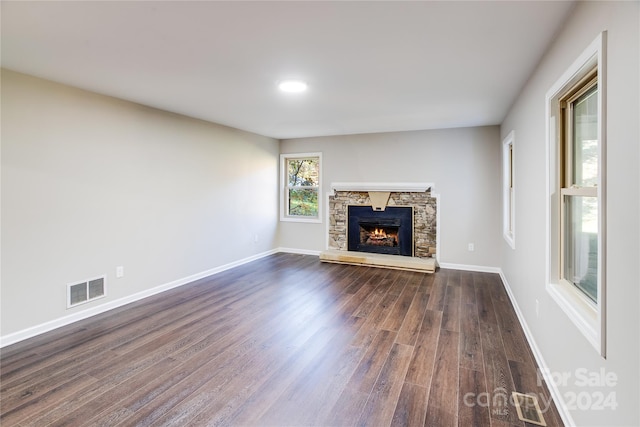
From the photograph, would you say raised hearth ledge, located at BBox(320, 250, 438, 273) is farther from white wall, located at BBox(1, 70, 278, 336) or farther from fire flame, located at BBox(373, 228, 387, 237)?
white wall, located at BBox(1, 70, 278, 336)

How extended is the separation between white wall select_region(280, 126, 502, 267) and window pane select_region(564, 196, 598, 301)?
3.14m

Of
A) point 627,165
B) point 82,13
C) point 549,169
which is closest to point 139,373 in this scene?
point 82,13

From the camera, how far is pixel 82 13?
187cm

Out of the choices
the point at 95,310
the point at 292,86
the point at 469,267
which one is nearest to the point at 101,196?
the point at 95,310

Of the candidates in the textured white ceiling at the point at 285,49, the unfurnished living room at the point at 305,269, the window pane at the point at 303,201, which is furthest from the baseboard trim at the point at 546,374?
the window pane at the point at 303,201

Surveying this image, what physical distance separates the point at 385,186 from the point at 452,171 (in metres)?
1.13

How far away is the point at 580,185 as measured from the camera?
1.93 meters

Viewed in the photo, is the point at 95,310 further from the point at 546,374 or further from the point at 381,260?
the point at 546,374

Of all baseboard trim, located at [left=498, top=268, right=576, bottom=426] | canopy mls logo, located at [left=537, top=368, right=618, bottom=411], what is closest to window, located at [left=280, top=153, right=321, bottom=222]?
baseboard trim, located at [left=498, top=268, right=576, bottom=426]

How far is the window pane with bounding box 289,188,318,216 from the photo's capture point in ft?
21.5

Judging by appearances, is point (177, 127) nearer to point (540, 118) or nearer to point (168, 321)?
point (168, 321)

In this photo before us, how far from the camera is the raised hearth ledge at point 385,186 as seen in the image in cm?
547

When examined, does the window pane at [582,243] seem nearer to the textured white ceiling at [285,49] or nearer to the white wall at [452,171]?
the textured white ceiling at [285,49]

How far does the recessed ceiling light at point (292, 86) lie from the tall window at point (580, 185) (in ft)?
6.91
